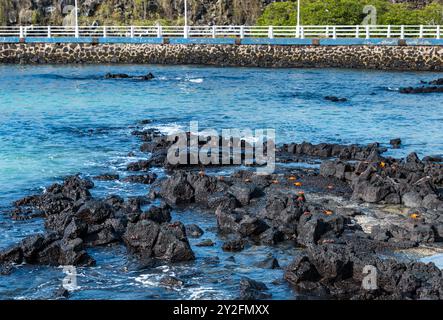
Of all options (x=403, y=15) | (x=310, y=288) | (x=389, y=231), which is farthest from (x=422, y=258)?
(x=403, y=15)

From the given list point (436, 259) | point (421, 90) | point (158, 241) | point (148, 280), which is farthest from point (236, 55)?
point (148, 280)

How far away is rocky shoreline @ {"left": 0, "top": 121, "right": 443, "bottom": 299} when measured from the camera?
47.3 feet

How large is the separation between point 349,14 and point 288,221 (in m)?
46.4

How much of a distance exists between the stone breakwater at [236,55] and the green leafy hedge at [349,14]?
7.09 m

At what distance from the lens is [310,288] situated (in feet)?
46.7

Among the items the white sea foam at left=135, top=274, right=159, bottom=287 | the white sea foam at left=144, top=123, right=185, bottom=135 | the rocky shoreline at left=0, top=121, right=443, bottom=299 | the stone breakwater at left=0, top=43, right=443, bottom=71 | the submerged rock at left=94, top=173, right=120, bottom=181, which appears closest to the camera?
the rocky shoreline at left=0, top=121, right=443, bottom=299

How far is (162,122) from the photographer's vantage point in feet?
109

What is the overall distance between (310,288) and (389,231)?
343 cm

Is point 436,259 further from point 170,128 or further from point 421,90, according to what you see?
point 421,90

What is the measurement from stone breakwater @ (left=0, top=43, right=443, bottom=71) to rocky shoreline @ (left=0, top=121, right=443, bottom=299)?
3050cm

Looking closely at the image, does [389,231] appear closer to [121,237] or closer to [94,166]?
[121,237]

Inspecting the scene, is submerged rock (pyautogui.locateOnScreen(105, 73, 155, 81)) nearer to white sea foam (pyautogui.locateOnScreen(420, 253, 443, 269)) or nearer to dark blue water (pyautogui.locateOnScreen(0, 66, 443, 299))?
dark blue water (pyautogui.locateOnScreen(0, 66, 443, 299))

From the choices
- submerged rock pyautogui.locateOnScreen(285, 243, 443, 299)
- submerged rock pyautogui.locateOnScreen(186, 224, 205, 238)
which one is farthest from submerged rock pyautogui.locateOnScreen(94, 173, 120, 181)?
submerged rock pyautogui.locateOnScreen(285, 243, 443, 299)

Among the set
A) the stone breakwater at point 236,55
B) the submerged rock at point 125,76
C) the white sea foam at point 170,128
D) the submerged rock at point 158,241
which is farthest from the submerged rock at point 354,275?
the stone breakwater at point 236,55
